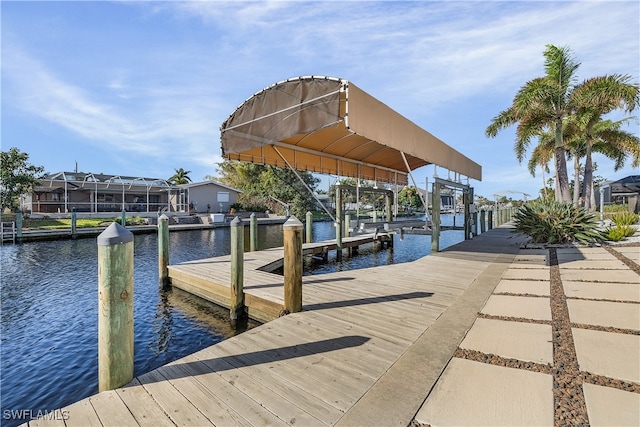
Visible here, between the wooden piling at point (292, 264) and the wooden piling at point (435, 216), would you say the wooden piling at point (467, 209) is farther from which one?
the wooden piling at point (292, 264)

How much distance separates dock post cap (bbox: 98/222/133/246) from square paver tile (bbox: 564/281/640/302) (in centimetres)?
541

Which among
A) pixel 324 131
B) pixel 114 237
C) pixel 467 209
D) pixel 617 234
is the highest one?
pixel 324 131

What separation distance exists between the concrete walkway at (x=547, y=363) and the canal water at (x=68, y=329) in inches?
141

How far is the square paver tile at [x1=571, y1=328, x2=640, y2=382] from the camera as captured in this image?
2.20 m

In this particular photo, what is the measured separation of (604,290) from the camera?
4.30m

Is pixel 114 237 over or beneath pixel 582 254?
over

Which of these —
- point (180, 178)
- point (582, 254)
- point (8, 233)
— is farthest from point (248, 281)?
point (180, 178)

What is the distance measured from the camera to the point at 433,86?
9.64m

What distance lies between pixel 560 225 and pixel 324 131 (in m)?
7.83

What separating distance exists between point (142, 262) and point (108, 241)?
972 centimetres

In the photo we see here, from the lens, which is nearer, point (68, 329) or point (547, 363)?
point (547, 363)

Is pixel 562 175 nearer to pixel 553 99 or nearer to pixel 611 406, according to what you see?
pixel 553 99

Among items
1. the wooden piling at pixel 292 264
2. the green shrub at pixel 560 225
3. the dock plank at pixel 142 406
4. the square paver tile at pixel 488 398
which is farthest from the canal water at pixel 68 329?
the green shrub at pixel 560 225

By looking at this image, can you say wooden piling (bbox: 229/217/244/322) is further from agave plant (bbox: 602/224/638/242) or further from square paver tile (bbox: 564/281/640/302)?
agave plant (bbox: 602/224/638/242)
